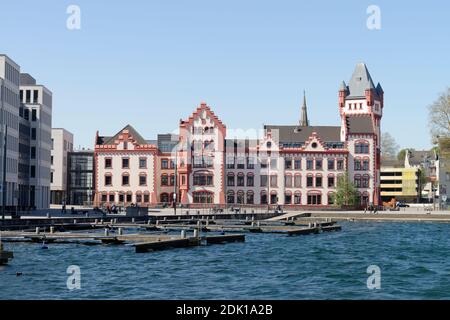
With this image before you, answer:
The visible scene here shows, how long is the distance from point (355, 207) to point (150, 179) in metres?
39.5

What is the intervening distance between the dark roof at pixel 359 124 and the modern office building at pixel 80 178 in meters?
57.6

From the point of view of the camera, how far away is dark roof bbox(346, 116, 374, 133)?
148 meters

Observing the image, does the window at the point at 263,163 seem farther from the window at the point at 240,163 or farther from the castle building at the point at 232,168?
the window at the point at 240,163

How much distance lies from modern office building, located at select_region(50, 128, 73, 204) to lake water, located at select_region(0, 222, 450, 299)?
108 metres

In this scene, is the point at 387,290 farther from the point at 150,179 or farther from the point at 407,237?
the point at 150,179

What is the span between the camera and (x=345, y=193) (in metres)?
141

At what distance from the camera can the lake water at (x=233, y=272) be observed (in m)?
34.2

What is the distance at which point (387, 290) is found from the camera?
3606 cm

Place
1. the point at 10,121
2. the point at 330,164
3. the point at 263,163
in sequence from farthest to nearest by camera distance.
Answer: the point at 330,164, the point at 263,163, the point at 10,121

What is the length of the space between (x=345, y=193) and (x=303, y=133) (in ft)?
55.3

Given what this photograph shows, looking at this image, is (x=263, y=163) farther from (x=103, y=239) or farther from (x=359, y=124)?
(x=103, y=239)

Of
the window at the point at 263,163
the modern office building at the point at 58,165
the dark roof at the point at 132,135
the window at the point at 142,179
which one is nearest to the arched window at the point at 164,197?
the window at the point at 142,179

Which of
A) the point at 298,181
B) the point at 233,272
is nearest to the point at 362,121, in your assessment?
the point at 298,181

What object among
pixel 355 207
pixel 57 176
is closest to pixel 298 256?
pixel 355 207
